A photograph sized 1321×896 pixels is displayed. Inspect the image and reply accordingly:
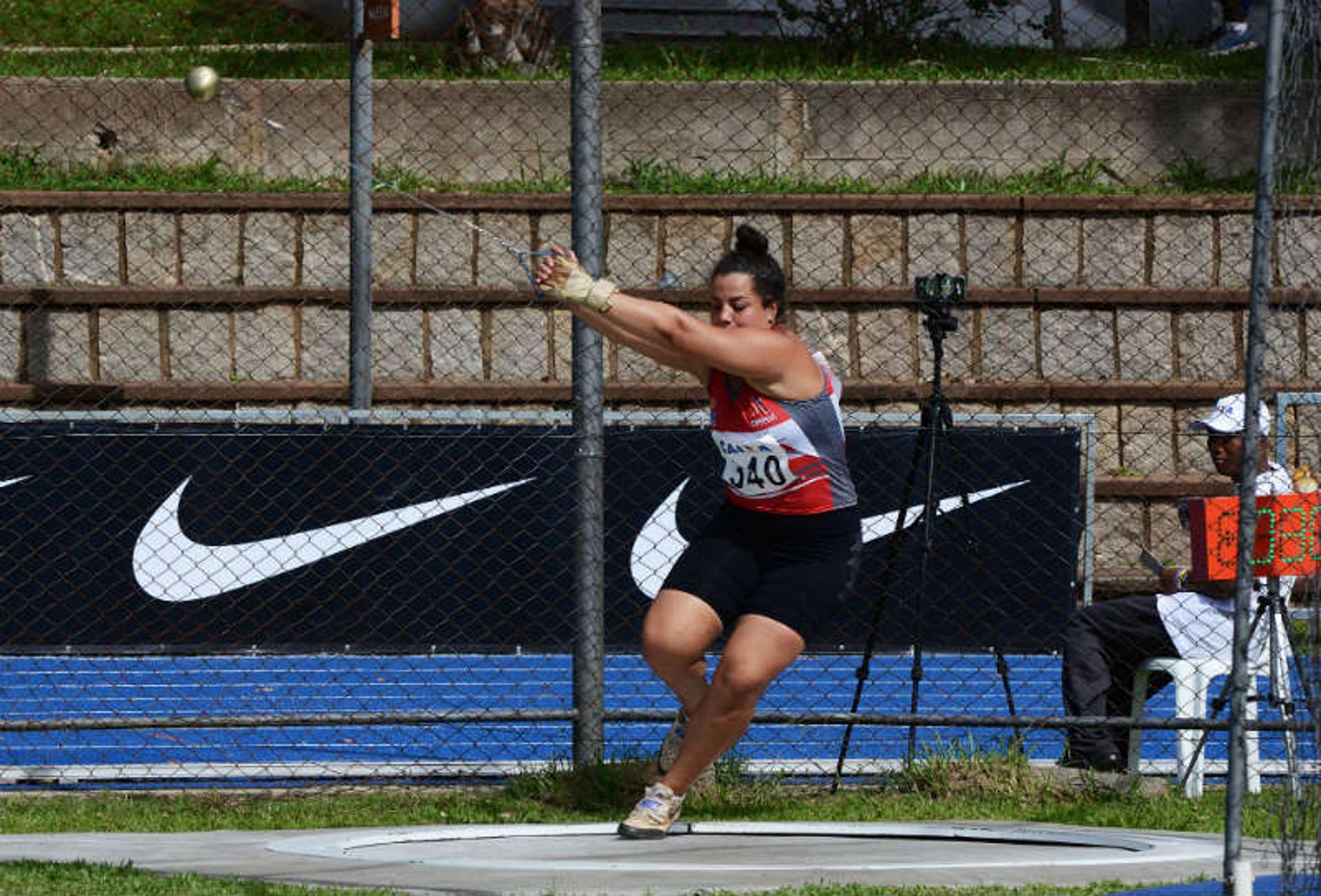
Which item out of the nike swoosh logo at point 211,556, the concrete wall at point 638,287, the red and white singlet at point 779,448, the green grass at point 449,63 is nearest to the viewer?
the red and white singlet at point 779,448

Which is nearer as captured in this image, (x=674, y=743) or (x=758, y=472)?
(x=758, y=472)

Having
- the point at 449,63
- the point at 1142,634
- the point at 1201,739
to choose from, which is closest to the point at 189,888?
the point at 1201,739

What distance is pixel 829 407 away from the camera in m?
6.23

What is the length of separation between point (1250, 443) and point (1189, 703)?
3144 millimetres

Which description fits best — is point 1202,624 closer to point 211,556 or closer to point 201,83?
point 201,83

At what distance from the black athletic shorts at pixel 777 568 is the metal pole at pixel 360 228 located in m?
4.23

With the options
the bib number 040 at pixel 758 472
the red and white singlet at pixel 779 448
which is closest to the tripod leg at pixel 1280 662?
the red and white singlet at pixel 779 448

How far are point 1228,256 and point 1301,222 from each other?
53 centimetres

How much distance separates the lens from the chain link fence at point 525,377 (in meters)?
8.88

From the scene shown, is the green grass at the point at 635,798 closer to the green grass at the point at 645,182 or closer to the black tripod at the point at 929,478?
the black tripod at the point at 929,478

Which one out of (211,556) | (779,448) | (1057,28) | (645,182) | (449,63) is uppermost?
(1057,28)

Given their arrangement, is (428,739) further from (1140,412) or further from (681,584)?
(1140,412)

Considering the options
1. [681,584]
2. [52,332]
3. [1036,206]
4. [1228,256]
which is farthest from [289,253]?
[681,584]

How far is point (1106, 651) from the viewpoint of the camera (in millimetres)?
7691
